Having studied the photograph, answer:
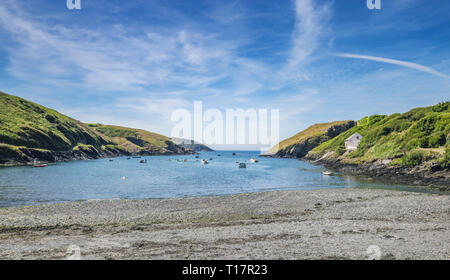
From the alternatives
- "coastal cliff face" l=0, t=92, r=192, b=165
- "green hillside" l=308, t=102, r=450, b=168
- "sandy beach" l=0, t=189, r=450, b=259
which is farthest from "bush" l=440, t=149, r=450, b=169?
"coastal cliff face" l=0, t=92, r=192, b=165

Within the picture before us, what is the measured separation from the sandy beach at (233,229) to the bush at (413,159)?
25.8 meters

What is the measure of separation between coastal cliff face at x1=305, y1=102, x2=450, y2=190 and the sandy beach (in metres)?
20.5

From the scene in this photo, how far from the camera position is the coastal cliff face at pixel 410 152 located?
1928 inches

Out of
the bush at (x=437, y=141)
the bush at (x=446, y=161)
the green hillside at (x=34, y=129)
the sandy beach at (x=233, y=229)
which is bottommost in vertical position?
the sandy beach at (x=233, y=229)

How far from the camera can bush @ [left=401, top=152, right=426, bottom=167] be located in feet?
179

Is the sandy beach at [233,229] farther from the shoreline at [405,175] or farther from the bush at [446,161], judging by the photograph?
the bush at [446,161]

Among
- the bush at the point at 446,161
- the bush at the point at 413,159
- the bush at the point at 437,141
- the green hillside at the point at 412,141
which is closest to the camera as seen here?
the bush at the point at 446,161

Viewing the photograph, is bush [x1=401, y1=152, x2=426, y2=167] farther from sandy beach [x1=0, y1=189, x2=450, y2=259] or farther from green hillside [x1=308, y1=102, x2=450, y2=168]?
sandy beach [x1=0, y1=189, x2=450, y2=259]

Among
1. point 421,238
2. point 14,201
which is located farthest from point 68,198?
point 421,238

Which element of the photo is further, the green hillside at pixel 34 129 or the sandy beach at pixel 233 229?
the green hillside at pixel 34 129

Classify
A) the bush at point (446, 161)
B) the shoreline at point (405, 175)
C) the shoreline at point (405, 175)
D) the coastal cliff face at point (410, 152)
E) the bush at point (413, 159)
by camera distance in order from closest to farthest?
the shoreline at point (405, 175)
the shoreline at point (405, 175)
the bush at point (446, 161)
the coastal cliff face at point (410, 152)
the bush at point (413, 159)

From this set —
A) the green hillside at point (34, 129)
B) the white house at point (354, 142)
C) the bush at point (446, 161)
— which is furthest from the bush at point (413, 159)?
the green hillside at point (34, 129)
